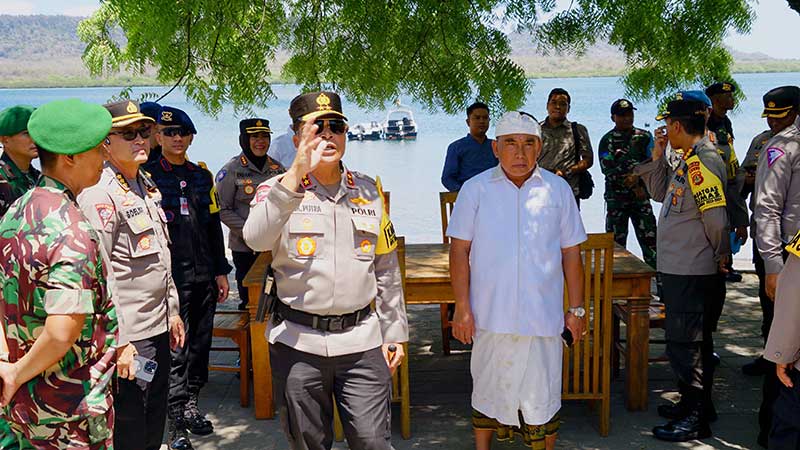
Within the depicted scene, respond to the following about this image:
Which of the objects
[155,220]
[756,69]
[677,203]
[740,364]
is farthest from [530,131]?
[756,69]

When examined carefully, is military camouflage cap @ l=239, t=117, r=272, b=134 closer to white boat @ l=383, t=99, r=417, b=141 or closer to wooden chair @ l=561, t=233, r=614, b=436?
wooden chair @ l=561, t=233, r=614, b=436

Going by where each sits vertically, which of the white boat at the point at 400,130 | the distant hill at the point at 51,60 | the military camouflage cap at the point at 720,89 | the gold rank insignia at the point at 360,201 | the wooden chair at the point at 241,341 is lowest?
the wooden chair at the point at 241,341

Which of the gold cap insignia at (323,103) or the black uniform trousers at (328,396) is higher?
the gold cap insignia at (323,103)

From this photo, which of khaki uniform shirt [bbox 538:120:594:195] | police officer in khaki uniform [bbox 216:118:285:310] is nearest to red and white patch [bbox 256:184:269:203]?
police officer in khaki uniform [bbox 216:118:285:310]

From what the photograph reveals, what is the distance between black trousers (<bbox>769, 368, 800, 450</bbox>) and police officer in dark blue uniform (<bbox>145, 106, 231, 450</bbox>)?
3.00m

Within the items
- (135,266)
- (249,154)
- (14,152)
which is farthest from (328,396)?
(249,154)

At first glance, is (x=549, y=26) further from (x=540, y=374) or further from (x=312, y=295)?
(x=312, y=295)

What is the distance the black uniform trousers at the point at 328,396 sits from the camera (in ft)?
10.8

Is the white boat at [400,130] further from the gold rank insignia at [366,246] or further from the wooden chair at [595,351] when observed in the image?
the gold rank insignia at [366,246]

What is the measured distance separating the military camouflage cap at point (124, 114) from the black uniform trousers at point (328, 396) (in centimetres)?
119

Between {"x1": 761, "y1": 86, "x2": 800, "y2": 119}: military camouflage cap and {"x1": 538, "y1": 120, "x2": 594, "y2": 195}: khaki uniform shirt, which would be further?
{"x1": 538, "y1": 120, "x2": 594, "y2": 195}: khaki uniform shirt

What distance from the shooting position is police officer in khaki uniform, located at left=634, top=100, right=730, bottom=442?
14.7ft

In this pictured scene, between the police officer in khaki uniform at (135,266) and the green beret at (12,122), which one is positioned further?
the green beret at (12,122)

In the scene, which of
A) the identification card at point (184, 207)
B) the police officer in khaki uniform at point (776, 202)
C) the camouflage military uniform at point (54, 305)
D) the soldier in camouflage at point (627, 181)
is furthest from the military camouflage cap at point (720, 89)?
the camouflage military uniform at point (54, 305)
